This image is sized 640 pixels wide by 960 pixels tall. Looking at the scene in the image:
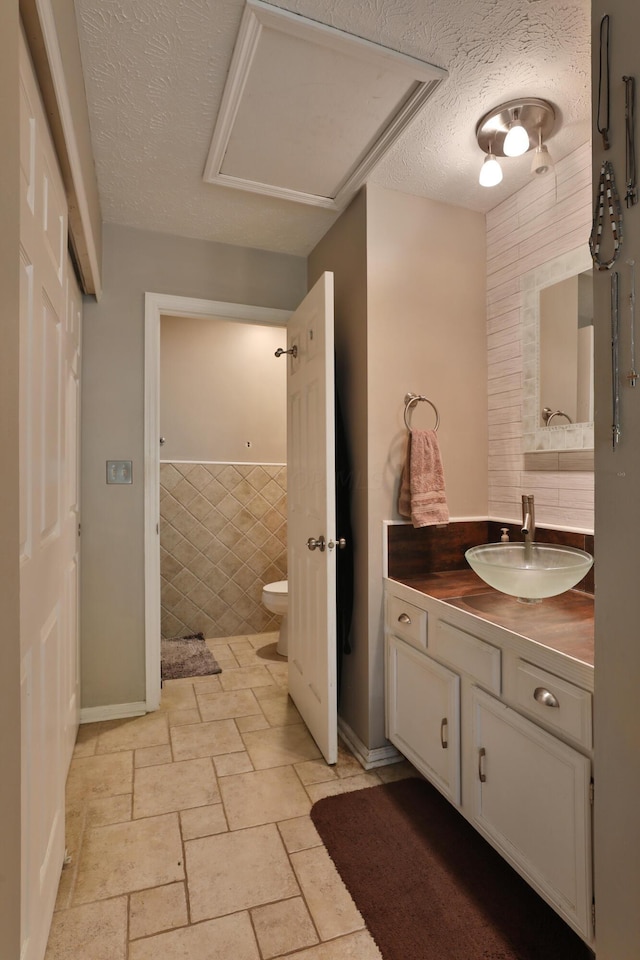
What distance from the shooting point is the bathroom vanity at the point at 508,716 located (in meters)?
1.23

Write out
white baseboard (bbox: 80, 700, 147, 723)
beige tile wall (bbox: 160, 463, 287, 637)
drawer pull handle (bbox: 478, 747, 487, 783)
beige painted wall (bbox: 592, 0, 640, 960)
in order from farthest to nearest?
1. beige tile wall (bbox: 160, 463, 287, 637)
2. white baseboard (bbox: 80, 700, 147, 723)
3. drawer pull handle (bbox: 478, 747, 487, 783)
4. beige painted wall (bbox: 592, 0, 640, 960)

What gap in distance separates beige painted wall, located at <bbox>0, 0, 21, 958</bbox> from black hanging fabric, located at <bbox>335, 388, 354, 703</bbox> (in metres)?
1.70

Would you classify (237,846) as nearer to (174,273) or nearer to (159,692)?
(159,692)

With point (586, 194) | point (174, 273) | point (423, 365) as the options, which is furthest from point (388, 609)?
point (174, 273)

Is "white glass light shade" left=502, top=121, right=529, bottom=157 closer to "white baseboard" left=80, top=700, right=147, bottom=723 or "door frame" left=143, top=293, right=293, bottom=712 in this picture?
"door frame" left=143, top=293, right=293, bottom=712

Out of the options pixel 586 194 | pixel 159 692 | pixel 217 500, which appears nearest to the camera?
pixel 586 194

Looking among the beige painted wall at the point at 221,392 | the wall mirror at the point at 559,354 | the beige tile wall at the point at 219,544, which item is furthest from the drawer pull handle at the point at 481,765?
the beige painted wall at the point at 221,392

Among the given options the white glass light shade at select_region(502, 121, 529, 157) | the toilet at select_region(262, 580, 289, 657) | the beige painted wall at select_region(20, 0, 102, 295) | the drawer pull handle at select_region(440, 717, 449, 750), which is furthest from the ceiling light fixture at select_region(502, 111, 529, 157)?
the toilet at select_region(262, 580, 289, 657)

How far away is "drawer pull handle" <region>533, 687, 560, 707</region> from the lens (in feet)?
4.26

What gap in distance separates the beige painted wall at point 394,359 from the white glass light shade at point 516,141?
0.60 meters

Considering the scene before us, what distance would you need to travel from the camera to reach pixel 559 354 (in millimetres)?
2025

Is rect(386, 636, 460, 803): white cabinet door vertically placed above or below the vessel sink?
below

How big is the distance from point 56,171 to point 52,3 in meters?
0.38

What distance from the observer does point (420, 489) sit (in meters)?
2.14
